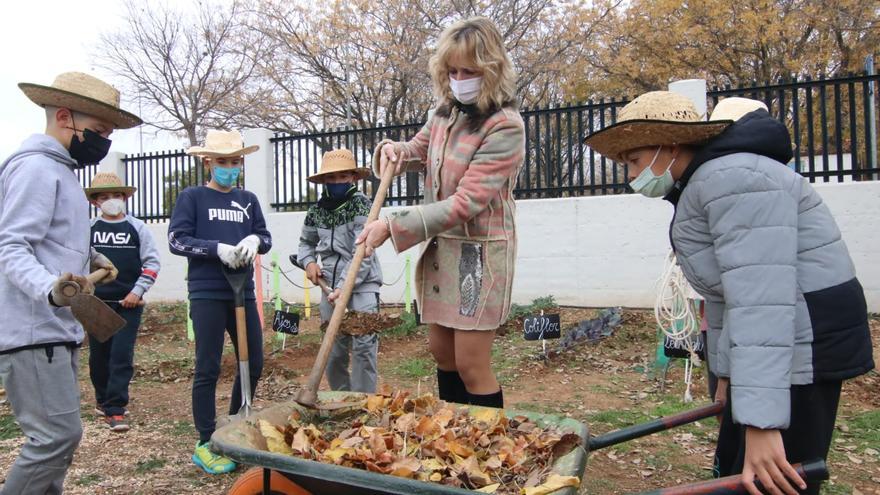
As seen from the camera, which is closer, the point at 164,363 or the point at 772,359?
the point at 772,359

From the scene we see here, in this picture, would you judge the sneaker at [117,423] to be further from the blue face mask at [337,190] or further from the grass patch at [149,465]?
the blue face mask at [337,190]

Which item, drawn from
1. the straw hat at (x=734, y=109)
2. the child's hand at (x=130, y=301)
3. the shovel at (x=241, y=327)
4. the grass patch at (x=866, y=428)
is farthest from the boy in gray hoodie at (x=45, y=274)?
the grass patch at (x=866, y=428)

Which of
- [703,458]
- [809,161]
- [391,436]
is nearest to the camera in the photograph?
[391,436]

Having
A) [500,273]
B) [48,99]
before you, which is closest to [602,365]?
[500,273]

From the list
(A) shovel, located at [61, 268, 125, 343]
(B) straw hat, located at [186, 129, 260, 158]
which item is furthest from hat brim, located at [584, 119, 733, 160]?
(B) straw hat, located at [186, 129, 260, 158]

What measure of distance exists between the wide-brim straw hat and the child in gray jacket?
267cm

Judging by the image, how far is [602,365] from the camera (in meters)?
6.58

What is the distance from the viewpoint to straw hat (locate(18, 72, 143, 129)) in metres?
2.62

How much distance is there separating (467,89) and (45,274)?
1753mm

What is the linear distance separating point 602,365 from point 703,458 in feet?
8.04

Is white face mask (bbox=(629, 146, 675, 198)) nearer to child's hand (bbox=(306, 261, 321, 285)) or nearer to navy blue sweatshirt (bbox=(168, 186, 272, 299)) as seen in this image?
navy blue sweatshirt (bbox=(168, 186, 272, 299))

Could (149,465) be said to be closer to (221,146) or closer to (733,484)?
(221,146)

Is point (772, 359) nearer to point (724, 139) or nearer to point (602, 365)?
point (724, 139)

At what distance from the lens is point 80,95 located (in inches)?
103
